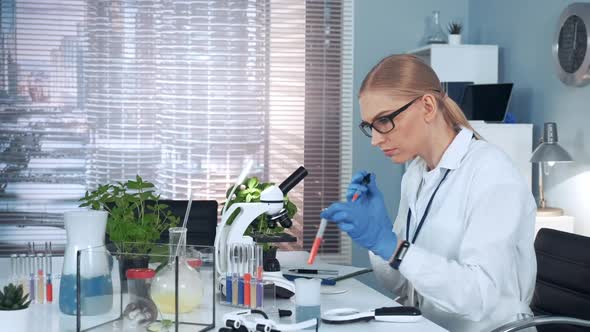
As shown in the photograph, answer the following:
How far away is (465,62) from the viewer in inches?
165

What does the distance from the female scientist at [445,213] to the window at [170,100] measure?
2.52 meters

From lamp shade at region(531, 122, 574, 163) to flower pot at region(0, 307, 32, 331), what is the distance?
243cm

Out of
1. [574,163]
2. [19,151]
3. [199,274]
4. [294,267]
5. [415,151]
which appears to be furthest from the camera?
[19,151]

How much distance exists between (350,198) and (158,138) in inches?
107

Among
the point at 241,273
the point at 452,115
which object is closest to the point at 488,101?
the point at 452,115

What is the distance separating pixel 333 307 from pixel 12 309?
2.45ft

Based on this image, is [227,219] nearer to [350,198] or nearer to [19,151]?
[350,198]

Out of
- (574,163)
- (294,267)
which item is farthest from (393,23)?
(294,267)

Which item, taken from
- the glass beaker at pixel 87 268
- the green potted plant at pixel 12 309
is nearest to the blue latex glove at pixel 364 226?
the glass beaker at pixel 87 268

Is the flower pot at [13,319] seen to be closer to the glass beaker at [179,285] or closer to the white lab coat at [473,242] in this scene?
the glass beaker at [179,285]

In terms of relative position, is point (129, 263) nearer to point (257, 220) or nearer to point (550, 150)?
point (257, 220)

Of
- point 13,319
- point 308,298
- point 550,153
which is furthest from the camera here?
point 550,153

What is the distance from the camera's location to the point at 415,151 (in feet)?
6.93

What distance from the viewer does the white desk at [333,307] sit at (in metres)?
1.73
